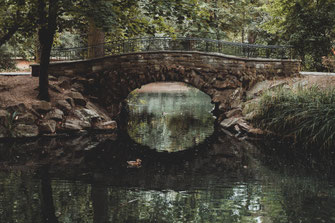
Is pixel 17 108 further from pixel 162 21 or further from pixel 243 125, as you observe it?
pixel 243 125

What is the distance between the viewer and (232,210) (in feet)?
20.5

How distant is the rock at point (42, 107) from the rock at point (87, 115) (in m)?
1.08

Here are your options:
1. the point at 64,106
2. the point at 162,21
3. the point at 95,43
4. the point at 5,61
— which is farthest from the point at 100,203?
the point at 5,61

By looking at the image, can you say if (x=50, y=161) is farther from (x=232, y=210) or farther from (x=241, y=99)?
(x=241, y=99)

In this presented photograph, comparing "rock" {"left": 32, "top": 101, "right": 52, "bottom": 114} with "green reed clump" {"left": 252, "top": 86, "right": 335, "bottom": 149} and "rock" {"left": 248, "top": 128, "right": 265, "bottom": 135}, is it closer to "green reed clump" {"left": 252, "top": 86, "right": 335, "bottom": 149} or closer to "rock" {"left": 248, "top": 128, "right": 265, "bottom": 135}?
"rock" {"left": 248, "top": 128, "right": 265, "bottom": 135}

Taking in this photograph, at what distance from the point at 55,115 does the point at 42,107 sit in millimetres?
539

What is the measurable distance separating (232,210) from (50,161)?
518 centimetres

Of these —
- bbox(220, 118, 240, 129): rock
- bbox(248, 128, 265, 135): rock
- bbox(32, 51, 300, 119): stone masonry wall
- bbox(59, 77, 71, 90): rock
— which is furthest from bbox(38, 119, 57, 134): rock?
bbox(248, 128, 265, 135): rock

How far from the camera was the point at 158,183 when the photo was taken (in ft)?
25.6

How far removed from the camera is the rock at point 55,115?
43.8 feet

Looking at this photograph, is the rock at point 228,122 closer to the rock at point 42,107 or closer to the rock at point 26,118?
the rock at point 42,107

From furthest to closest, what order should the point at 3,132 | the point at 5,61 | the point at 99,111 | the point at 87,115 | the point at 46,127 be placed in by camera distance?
1. the point at 5,61
2. the point at 99,111
3. the point at 87,115
4. the point at 46,127
5. the point at 3,132

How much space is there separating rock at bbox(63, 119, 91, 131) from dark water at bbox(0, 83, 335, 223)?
110 centimetres

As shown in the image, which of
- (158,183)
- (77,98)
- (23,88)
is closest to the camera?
(158,183)
